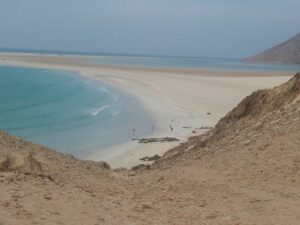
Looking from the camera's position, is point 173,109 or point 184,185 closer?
point 184,185

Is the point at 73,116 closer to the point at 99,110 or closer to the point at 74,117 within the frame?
the point at 74,117

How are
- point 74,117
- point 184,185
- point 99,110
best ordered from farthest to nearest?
point 99,110 → point 74,117 → point 184,185

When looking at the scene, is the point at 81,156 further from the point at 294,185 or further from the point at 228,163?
the point at 294,185

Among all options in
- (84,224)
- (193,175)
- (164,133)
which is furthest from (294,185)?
(164,133)

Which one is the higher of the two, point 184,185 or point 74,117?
point 184,185

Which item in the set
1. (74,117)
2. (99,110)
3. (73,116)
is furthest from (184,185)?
(99,110)

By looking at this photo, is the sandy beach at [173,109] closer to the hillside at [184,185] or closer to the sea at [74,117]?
the sea at [74,117]

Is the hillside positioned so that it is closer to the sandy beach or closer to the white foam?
the sandy beach
